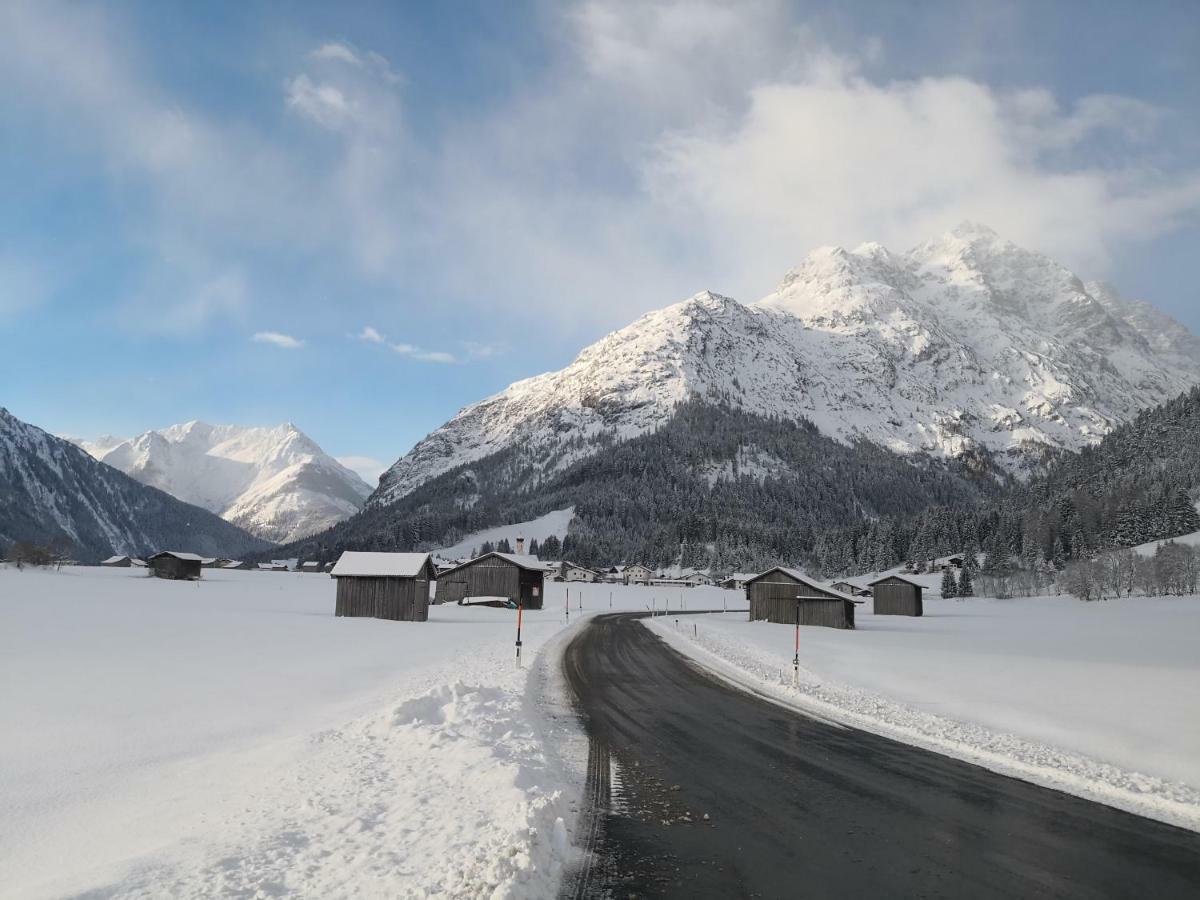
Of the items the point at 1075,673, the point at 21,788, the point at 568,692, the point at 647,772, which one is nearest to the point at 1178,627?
the point at 1075,673

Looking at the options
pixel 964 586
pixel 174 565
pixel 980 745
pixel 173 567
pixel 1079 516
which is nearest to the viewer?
pixel 980 745

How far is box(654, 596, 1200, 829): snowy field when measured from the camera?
11.9m

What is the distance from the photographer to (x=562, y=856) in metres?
7.07

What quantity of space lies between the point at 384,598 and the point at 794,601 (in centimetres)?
3928

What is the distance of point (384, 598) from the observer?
48.8 meters

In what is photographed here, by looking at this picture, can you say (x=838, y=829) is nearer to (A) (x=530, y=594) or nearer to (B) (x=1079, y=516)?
(A) (x=530, y=594)

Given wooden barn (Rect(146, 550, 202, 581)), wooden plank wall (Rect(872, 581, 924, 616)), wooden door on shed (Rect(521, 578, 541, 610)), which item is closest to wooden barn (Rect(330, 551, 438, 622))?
wooden door on shed (Rect(521, 578, 541, 610))

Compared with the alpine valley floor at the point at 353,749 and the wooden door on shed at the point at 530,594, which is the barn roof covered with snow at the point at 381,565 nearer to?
the alpine valley floor at the point at 353,749

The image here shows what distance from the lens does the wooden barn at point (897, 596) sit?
85938 millimetres

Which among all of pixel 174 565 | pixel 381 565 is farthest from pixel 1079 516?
pixel 174 565

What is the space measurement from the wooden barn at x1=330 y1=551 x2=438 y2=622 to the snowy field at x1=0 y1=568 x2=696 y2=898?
25988 millimetres

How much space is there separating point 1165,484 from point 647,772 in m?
158

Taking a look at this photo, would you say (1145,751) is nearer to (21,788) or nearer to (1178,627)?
(21,788)

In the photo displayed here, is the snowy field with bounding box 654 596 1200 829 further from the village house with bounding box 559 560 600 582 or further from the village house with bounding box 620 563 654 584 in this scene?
the village house with bounding box 620 563 654 584
